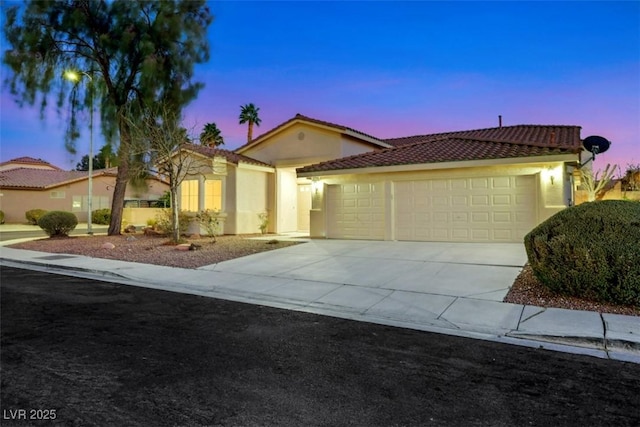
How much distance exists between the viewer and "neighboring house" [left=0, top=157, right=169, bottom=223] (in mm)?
33469

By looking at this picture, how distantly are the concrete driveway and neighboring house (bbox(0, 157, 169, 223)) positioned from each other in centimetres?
2578

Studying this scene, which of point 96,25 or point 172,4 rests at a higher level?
point 172,4

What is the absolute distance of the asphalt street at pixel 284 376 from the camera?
303 cm

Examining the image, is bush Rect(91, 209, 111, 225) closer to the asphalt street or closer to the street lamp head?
the street lamp head

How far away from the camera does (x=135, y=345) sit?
182 inches

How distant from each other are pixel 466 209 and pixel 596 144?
17.1 feet

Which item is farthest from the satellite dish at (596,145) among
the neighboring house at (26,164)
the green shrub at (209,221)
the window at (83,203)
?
the neighboring house at (26,164)

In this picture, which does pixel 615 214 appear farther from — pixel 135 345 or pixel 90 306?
pixel 90 306

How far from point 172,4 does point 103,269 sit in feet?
44.8

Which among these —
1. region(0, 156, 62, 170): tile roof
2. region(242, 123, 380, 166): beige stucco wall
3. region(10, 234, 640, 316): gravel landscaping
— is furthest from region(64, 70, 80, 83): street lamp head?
region(0, 156, 62, 170): tile roof

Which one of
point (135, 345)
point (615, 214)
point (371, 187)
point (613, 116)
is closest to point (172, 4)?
point (371, 187)

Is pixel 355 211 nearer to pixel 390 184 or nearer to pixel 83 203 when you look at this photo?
pixel 390 184

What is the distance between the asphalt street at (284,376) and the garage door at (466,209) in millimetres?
9237

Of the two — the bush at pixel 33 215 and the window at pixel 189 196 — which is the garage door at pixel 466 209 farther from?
the bush at pixel 33 215
